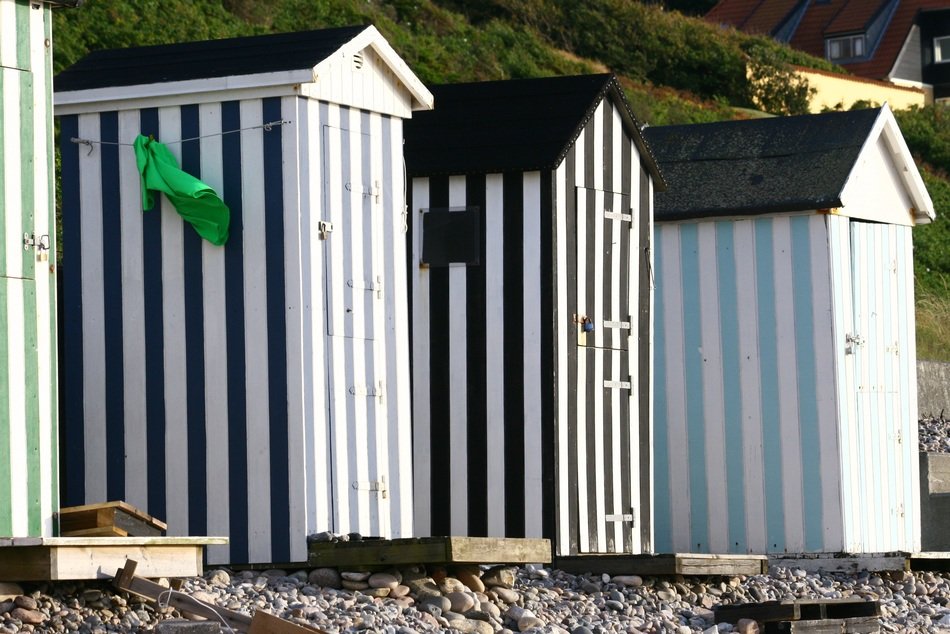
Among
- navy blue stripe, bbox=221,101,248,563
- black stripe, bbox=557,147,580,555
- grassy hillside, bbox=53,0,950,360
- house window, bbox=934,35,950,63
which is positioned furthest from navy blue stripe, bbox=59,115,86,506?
house window, bbox=934,35,950,63

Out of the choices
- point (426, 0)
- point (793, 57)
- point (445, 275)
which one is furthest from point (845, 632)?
point (793, 57)

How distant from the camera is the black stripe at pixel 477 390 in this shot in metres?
11.2

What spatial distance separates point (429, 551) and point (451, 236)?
2.94 meters

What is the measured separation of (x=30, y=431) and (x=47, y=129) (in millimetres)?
1342

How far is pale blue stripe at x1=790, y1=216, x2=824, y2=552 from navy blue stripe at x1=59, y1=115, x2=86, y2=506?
5.07 m

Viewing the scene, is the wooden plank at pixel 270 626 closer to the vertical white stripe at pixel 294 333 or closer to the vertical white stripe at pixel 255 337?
the vertical white stripe at pixel 294 333

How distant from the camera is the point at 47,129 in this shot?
27.3ft

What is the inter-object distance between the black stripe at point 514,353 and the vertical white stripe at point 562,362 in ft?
0.70

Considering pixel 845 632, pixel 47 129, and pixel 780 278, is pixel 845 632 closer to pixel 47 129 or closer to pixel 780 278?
pixel 780 278

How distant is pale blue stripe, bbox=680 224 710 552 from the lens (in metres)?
13.1

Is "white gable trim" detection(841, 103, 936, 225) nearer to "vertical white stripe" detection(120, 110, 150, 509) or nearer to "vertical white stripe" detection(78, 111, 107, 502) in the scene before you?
"vertical white stripe" detection(120, 110, 150, 509)

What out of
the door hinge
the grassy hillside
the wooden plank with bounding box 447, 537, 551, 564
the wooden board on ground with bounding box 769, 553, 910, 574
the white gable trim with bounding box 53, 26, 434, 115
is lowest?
the wooden board on ground with bounding box 769, 553, 910, 574

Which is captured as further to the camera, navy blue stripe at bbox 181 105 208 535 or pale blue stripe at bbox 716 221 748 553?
pale blue stripe at bbox 716 221 748 553

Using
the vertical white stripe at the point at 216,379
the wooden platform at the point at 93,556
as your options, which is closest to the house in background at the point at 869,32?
the vertical white stripe at the point at 216,379
